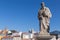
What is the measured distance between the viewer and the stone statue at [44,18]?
1420 cm

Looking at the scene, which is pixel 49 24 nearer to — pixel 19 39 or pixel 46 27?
pixel 46 27

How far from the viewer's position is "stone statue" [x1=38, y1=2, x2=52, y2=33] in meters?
14.2

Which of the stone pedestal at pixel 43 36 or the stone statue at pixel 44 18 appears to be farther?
the stone statue at pixel 44 18

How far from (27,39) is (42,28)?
85097 mm

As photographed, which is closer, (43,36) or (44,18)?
(43,36)

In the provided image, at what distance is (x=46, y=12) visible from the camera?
47.0 feet

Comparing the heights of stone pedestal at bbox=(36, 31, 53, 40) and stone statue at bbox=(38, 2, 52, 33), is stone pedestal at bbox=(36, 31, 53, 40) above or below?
below

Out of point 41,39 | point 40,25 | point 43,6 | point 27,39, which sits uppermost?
point 27,39

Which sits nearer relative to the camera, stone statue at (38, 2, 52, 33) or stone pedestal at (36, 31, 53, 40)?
stone pedestal at (36, 31, 53, 40)

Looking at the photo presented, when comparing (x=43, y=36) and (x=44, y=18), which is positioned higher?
(x=44, y=18)

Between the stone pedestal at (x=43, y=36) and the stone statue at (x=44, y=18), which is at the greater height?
the stone statue at (x=44, y=18)

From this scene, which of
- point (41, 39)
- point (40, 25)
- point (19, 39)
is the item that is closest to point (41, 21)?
point (40, 25)

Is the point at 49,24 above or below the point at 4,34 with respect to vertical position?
below

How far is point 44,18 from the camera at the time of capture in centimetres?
1435
